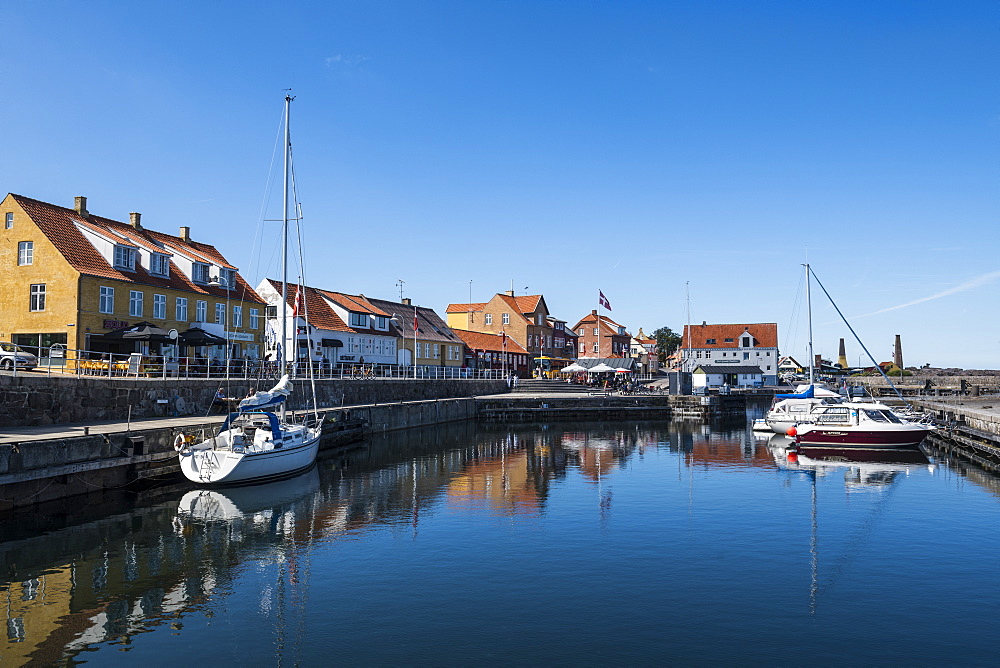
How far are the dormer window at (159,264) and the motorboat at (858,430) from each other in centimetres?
4152

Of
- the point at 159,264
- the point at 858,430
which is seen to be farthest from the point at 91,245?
the point at 858,430

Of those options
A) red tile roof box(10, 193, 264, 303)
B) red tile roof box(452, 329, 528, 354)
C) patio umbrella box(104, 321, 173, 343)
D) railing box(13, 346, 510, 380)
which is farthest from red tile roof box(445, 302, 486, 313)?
patio umbrella box(104, 321, 173, 343)

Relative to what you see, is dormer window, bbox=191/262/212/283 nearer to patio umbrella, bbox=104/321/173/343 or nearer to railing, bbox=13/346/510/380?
railing, bbox=13/346/510/380

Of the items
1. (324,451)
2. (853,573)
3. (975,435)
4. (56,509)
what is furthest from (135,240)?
(975,435)

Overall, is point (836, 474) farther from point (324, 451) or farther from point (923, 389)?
point (923, 389)

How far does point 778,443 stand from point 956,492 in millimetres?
18536

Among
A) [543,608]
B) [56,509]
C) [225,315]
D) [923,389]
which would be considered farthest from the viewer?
[923,389]

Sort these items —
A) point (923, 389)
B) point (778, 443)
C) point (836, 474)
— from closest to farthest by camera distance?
point (836, 474), point (778, 443), point (923, 389)

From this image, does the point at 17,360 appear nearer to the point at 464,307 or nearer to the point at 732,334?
the point at 464,307

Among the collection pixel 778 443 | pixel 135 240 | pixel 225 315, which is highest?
pixel 135 240

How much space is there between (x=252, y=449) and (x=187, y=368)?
12.1 metres

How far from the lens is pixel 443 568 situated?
651 inches

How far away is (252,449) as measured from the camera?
84.8ft

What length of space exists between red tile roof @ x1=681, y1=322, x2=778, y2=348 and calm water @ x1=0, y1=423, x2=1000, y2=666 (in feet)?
271
